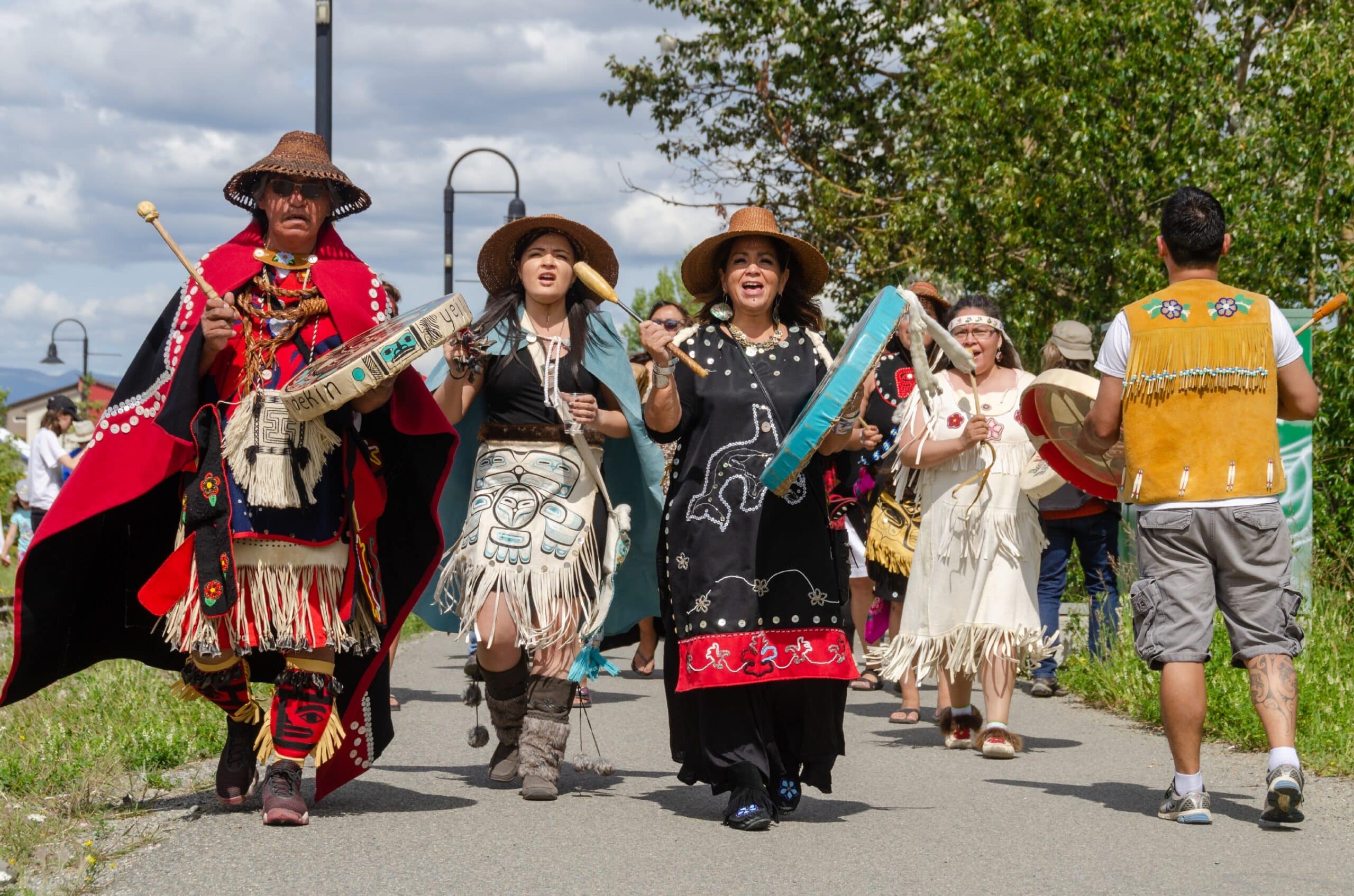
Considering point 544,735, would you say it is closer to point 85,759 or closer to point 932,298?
point 85,759

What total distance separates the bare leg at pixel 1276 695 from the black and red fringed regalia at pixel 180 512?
291 cm

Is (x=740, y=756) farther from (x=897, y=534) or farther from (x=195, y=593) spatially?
(x=897, y=534)

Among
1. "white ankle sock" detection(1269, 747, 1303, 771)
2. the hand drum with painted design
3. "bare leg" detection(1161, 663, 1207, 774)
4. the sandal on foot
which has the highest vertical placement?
the hand drum with painted design

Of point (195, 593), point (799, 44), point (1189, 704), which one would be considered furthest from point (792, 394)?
point (799, 44)

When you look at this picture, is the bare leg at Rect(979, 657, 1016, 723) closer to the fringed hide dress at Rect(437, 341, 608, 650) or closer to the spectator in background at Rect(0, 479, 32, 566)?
the fringed hide dress at Rect(437, 341, 608, 650)

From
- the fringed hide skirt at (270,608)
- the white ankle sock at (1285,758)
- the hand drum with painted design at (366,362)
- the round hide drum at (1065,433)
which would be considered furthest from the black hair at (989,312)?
the fringed hide skirt at (270,608)

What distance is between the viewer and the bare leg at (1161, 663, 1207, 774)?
5.43 m

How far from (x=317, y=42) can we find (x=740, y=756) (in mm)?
8298

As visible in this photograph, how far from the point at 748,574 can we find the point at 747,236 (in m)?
1.24

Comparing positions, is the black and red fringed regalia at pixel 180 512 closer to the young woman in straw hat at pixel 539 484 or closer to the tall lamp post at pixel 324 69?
the young woman in straw hat at pixel 539 484

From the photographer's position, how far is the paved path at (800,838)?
460cm

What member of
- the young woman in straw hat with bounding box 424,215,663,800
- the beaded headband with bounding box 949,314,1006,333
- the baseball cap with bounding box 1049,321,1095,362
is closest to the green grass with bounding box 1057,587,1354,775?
the baseball cap with bounding box 1049,321,1095,362

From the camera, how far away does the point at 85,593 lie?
5.68 m

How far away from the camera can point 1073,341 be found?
9.23 m
